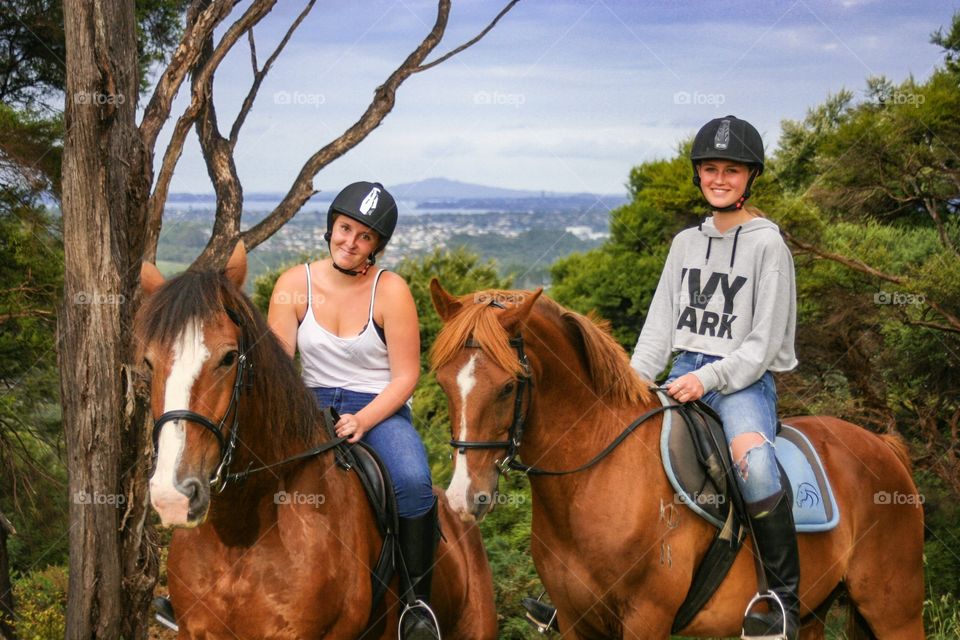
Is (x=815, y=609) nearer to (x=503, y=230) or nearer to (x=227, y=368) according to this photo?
(x=227, y=368)

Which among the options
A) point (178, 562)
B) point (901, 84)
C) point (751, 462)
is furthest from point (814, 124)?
point (178, 562)

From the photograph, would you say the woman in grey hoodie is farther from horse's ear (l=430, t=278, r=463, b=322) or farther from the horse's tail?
horse's ear (l=430, t=278, r=463, b=322)

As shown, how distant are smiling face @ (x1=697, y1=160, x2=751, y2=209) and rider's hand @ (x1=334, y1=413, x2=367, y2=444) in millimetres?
1871

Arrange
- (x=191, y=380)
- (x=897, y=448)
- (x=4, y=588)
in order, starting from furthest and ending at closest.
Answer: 1. (x=4, y=588)
2. (x=897, y=448)
3. (x=191, y=380)

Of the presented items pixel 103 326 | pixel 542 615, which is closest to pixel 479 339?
pixel 542 615

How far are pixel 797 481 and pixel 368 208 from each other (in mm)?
2261

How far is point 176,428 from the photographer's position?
286 centimetres

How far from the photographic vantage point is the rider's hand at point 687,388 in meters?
4.02

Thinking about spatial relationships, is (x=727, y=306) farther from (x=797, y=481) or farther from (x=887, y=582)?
(x=887, y=582)

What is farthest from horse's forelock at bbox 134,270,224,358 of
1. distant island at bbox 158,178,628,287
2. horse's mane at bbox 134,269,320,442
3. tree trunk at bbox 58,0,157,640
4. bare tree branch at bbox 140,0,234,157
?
distant island at bbox 158,178,628,287

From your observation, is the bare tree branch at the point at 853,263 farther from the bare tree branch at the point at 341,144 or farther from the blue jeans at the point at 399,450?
the blue jeans at the point at 399,450

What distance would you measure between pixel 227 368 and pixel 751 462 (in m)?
2.21

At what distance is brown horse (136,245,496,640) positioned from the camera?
2922mm

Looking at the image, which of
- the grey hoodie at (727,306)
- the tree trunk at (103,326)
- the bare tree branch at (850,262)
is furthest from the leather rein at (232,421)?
the bare tree branch at (850,262)
